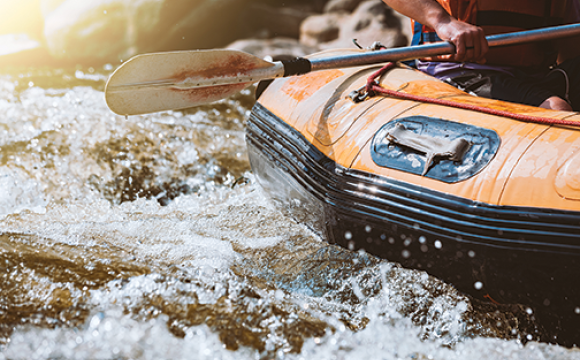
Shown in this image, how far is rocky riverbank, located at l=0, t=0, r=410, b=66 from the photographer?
20.0ft

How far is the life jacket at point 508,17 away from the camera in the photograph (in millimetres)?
1903

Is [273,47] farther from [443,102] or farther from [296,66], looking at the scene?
[443,102]

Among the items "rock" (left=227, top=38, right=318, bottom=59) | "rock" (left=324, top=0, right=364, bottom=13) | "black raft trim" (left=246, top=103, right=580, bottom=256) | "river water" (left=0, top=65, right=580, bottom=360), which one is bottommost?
"rock" (left=227, top=38, right=318, bottom=59)

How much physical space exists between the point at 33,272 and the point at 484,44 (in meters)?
1.62

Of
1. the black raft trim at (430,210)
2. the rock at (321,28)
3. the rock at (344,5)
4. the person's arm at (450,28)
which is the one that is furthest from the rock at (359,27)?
the black raft trim at (430,210)

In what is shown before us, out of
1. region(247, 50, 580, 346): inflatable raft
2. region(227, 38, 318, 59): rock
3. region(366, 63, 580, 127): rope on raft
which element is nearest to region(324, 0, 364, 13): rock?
region(227, 38, 318, 59): rock

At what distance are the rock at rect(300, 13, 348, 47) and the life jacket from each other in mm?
4417

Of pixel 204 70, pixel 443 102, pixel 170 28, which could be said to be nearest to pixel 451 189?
pixel 443 102

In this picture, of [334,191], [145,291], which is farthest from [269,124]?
[145,291]

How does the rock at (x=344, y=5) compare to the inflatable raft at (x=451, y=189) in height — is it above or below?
below

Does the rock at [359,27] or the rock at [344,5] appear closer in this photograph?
the rock at [359,27]

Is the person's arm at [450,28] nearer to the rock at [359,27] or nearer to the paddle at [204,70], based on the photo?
the paddle at [204,70]

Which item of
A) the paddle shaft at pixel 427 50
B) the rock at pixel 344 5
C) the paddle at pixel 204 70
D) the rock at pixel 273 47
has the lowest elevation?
the rock at pixel 273 47

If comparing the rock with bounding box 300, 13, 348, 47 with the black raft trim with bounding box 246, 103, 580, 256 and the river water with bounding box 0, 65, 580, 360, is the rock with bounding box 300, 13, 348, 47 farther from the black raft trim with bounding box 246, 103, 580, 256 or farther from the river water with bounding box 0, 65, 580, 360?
the black raft trim with bounding box 246, 103, 580, 256
